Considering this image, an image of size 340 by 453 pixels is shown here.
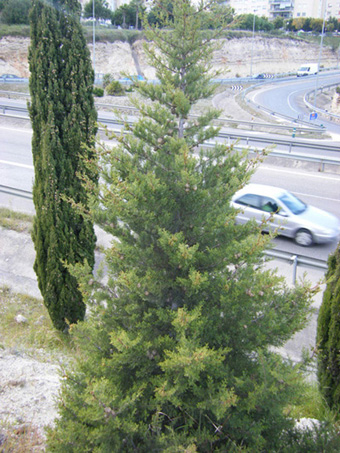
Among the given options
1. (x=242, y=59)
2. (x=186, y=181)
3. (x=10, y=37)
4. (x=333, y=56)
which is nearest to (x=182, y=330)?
(x=186, y=181)

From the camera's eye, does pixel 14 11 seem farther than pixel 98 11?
No

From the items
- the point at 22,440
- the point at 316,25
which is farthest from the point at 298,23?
the point at 22,440

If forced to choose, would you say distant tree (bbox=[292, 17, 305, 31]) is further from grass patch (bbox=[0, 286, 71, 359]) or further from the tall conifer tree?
the tall conifer tree

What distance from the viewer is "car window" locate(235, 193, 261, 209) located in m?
12.3

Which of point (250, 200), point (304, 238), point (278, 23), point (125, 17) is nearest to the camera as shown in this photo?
point (304, 238)

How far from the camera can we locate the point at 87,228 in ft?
27.5

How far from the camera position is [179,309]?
363cm

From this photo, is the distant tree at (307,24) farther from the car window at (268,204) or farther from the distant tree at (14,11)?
the car window at (268,204)

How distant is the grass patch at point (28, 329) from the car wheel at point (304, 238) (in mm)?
7145

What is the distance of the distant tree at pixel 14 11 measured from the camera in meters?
53.3

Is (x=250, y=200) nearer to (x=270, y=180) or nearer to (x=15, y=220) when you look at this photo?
(x=270, y=180)

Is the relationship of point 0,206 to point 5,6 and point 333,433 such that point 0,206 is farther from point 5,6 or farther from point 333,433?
point 5,6

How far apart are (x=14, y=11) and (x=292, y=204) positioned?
5569 cm

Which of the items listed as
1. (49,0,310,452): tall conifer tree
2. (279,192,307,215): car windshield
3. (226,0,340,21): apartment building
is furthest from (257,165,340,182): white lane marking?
(226,0,340,21): apartment building
